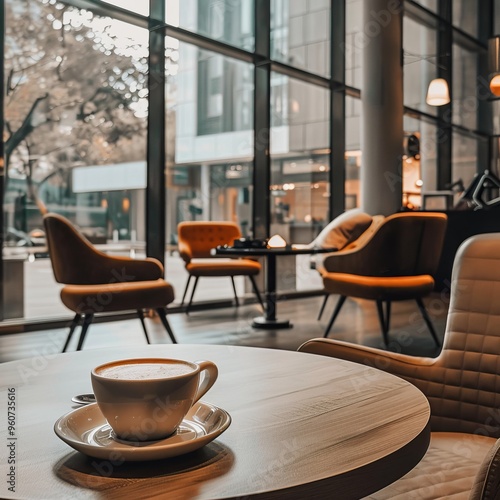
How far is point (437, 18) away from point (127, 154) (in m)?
6.32

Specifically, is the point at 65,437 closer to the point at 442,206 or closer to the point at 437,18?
the point at 442,206

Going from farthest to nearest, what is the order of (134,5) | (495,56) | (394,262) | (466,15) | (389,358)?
(466,15), (495,56), (134,5), (394,262), (389,358)

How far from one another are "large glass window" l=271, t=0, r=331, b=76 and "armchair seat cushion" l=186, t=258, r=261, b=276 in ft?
8.92

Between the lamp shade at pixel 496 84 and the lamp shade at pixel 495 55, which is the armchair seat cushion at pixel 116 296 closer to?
the lamp shade at pixel 495 55

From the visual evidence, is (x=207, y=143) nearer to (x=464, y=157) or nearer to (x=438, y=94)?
(x=438, y=94)

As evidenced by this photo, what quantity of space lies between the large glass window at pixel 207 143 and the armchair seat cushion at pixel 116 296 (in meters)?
2.04

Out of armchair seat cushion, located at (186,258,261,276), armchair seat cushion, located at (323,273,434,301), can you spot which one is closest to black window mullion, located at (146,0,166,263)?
armchair seat cushion, located at (186,258,261,276)

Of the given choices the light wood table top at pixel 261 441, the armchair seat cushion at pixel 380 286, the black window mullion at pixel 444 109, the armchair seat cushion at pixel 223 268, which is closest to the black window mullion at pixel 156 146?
the armchair seat cushion at pixel 223 268

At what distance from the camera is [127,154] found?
18.3 feet

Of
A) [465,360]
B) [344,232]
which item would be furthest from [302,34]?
[465,360]

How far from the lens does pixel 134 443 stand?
0.69 meters

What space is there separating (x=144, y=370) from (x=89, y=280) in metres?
3.13

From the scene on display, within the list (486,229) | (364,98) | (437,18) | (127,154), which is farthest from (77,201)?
(437,18)

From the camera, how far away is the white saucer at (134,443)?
65 cm
